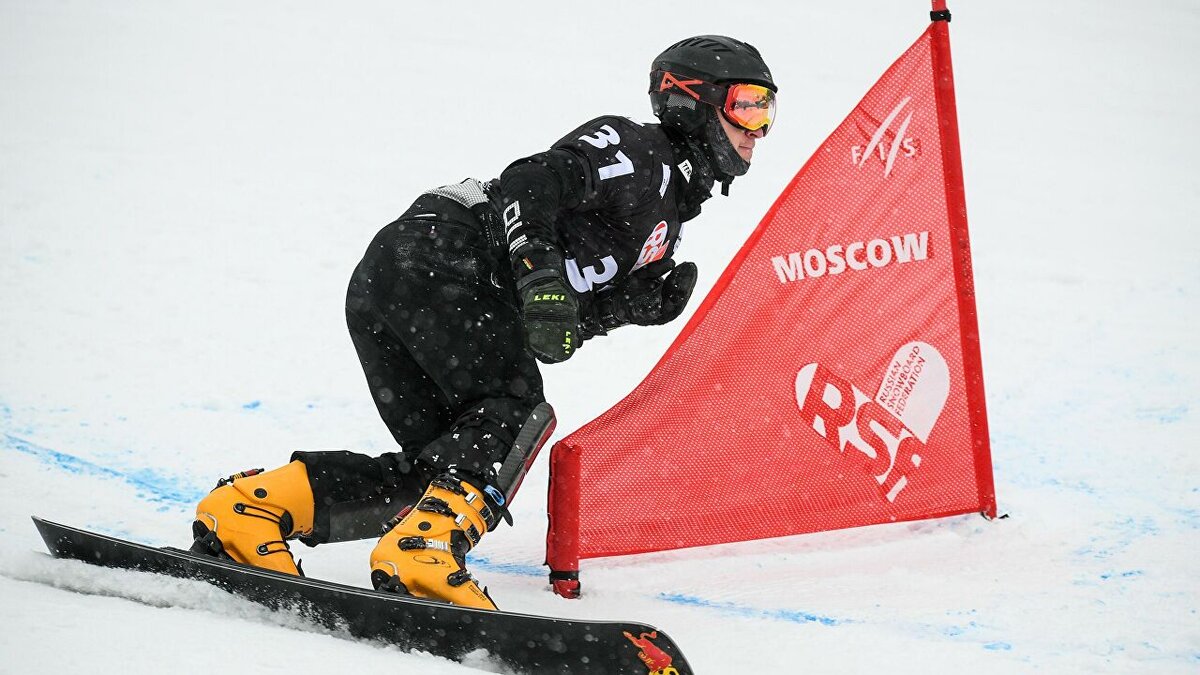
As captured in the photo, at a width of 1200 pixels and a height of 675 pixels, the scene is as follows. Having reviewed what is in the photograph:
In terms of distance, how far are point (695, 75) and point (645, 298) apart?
764 mm

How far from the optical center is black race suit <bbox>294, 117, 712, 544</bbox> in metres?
3.41

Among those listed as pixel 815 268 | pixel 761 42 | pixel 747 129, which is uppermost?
pixel 761 42

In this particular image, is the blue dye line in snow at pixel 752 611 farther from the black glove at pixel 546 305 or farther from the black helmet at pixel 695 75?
the black helmet at pixel 695 75

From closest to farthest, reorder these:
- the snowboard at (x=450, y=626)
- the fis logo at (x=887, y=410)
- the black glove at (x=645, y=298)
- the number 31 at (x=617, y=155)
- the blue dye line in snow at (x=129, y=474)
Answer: the snowboard at (x=450, y=626), the number 31 at (x=617, y=155), the black glove at (x=645, y=298), the fis logo at (x=887, y=410), the blue dye line in snow at (x=129, y=474)

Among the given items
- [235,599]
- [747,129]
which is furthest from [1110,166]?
[235,599]

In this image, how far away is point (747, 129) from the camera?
146 inches

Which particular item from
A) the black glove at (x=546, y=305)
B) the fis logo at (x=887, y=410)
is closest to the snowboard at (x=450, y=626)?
the black glove at (x=546, y=305)

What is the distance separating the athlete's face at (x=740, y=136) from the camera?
12.1ft

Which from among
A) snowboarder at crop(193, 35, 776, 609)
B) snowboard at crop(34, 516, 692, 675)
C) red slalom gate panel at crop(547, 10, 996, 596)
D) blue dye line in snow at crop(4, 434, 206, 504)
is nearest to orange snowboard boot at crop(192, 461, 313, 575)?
snowboarder at crop(193, 35, 776, 609)

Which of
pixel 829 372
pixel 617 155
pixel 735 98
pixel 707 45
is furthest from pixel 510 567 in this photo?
pixel 707 45

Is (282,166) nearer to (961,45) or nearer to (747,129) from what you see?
(747,129)

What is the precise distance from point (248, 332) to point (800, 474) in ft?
12.3

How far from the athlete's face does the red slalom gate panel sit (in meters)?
0.45

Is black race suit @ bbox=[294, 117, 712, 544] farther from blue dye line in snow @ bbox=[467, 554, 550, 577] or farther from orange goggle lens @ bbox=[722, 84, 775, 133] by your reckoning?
blue dye line in snow @ bbox=[467, 554, 550, 577]
